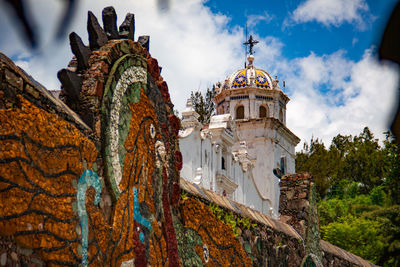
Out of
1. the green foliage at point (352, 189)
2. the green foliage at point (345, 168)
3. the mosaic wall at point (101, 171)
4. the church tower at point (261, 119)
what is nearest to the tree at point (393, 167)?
the green foliage at point (352, 189)

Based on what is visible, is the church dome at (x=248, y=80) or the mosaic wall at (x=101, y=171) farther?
the church dome at (x=248, y=80)

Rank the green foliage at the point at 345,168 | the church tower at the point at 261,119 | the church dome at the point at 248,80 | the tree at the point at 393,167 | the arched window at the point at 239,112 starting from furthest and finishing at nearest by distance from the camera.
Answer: the green foliage at the point at 345,168
the church dome at the point at 248,80
the arched window at the point at 239,112
the church tower at the point at 261,119
the tree at the point at 393,167

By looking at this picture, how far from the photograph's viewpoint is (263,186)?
28.5 m

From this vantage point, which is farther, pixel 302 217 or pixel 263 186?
pixel 263 186

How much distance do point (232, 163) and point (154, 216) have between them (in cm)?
1684

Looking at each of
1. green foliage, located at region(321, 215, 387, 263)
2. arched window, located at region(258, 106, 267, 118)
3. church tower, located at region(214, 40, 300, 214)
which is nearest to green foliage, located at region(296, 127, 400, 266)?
green foliage, located at region(321, 215, 387, 263)

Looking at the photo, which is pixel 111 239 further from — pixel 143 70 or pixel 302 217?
pixel 302 217

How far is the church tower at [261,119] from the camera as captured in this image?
93.4 ft

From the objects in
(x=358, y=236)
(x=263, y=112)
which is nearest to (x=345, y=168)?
(x=263, y=112)

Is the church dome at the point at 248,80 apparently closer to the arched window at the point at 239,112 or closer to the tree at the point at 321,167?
the arched window at the point at 239,112

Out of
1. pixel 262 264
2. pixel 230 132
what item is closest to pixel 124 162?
pixel 262 264

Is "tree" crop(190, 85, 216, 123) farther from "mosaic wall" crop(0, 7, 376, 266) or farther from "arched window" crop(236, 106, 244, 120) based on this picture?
"mosaic wall" crop(0, 7, 376, 266)

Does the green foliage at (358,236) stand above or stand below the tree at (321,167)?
below

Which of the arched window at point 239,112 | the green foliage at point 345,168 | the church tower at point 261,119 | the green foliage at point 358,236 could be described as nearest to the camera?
the green foliage at point 358,236
